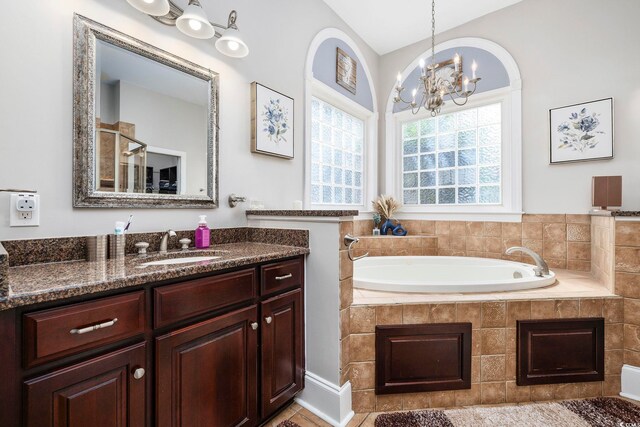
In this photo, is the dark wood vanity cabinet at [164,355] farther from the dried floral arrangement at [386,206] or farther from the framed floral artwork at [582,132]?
the framed floral artwork at [582,132]

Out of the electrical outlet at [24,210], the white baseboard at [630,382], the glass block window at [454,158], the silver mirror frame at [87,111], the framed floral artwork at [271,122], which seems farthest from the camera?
the glass block window at [454,158]

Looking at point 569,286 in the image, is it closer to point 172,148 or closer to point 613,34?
point 613,34

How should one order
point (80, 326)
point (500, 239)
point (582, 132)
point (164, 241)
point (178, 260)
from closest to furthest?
point (80, 326) → point (178, 260) → point (164, 241) → point (582, 132) → point (500, 239)

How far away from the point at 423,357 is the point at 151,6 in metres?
2.18

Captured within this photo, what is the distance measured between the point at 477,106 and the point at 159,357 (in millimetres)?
3339

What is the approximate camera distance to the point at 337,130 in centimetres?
304

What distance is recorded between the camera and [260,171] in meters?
2.07

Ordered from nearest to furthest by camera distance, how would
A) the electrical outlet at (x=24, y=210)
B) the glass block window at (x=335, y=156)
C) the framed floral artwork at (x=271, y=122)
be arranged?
1. the electrical outlet at (x=24, y=210)
2. the framed floral artwork at (x=271, y=122)
3. the glass block window at (x=335, y=156)

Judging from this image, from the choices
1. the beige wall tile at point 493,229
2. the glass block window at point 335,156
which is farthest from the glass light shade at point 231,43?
the beige wall tile at point 493,229

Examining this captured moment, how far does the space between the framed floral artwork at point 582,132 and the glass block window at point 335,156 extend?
5.92ft

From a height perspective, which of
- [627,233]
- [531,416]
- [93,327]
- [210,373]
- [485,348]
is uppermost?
[627,233]

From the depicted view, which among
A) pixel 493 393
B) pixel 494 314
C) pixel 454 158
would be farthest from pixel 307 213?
pixel 454 158

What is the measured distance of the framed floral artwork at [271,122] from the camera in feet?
6.51

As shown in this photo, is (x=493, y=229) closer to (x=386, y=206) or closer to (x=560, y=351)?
(x=386, y=206)
